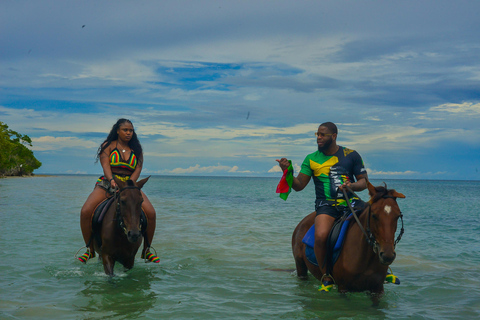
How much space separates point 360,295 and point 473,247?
932 centimetres

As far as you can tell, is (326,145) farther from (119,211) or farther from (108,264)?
(108,264)

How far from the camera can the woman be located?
7.71 metres

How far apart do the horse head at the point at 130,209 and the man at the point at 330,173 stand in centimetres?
236

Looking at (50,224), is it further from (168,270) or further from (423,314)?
(423,314)


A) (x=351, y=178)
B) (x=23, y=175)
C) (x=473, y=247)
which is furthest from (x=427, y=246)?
(x=23, y=175)

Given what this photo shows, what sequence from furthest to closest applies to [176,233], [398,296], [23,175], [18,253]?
[23,175], [176,233], [18,253], [398,296]

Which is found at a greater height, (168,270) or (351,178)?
(351,178)

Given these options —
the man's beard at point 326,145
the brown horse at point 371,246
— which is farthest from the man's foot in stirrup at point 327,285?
the man's beard at point 326,145

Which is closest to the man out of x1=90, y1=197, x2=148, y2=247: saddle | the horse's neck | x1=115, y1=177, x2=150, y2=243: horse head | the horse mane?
the horse's neck

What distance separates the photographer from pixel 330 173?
6465mm

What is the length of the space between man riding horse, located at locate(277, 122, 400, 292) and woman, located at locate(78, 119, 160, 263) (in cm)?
303

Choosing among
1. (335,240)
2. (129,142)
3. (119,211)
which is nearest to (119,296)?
(119,211)

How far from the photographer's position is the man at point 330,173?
20.9 feet

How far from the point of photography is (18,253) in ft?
34.0
